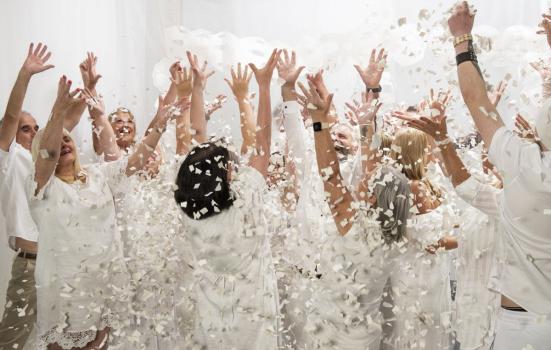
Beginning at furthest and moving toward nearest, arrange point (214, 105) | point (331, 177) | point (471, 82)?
1. point (214, 105)
2. point (331, 177)
3. point (471, 82)

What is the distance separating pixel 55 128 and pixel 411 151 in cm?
130

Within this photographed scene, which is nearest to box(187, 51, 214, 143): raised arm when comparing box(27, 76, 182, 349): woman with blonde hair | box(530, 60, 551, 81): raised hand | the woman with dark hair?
box(27, 76, 182, 349): woman with blonde hair

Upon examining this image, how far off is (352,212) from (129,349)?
1341 millimetres

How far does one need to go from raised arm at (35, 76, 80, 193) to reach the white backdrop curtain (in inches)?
33.3

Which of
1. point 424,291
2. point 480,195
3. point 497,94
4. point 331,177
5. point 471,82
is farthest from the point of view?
point 424,291

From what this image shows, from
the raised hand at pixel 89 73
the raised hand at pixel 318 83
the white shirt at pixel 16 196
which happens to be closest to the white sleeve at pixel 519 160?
the raised hand at pixel 318 83

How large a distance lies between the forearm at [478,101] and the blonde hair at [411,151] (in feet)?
1.87

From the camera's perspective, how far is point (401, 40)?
2.77 m

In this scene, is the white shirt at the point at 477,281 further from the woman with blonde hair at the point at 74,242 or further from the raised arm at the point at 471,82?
the woman with blonde hair at the point at 74,242

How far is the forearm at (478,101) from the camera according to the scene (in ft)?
5.00

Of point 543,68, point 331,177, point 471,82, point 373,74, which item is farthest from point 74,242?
point 543,68

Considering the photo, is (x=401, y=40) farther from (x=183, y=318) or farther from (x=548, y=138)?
(x=183, y=318)

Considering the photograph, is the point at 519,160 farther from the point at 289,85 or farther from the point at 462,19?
the point at 289,85

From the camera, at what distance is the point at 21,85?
243 centimetres
